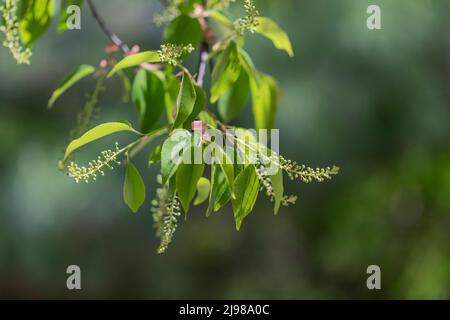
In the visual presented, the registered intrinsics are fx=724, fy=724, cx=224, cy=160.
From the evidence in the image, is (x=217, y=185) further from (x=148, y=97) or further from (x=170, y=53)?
(x=148, y=97)

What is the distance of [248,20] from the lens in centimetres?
75

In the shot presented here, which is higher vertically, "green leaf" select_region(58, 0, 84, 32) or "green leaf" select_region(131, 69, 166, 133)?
"green leaf" select_region(58, 0, 84, 32)

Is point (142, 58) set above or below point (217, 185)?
above

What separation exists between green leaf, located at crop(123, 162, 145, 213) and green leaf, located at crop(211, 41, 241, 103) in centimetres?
15

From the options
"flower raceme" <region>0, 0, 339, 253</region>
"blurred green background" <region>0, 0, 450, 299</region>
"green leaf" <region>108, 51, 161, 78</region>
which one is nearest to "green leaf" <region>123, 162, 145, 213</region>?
"flower raceme" <region>0, 0, 339, 253</region>

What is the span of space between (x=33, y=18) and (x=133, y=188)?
0.28 metres

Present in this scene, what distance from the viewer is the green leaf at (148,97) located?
0.93 metres

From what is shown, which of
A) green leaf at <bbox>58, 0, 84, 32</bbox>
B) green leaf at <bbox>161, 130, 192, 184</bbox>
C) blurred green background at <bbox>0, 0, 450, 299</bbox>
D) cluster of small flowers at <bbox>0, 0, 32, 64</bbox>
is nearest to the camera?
green leaf at <bbox>161, 130, 192, 184</bbox>

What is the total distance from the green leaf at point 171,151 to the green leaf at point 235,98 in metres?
0.29

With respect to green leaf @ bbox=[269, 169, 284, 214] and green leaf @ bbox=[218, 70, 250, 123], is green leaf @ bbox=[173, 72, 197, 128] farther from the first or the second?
green leaf @ bbox=[218, 70, 250, 123]

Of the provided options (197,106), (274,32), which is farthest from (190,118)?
(274,32)

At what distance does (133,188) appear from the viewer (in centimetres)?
74

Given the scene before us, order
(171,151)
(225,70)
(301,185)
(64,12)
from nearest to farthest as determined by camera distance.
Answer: (171,151)
(225,70)
(64,12)
(301,185)

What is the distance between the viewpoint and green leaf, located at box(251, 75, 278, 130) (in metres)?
1.03
